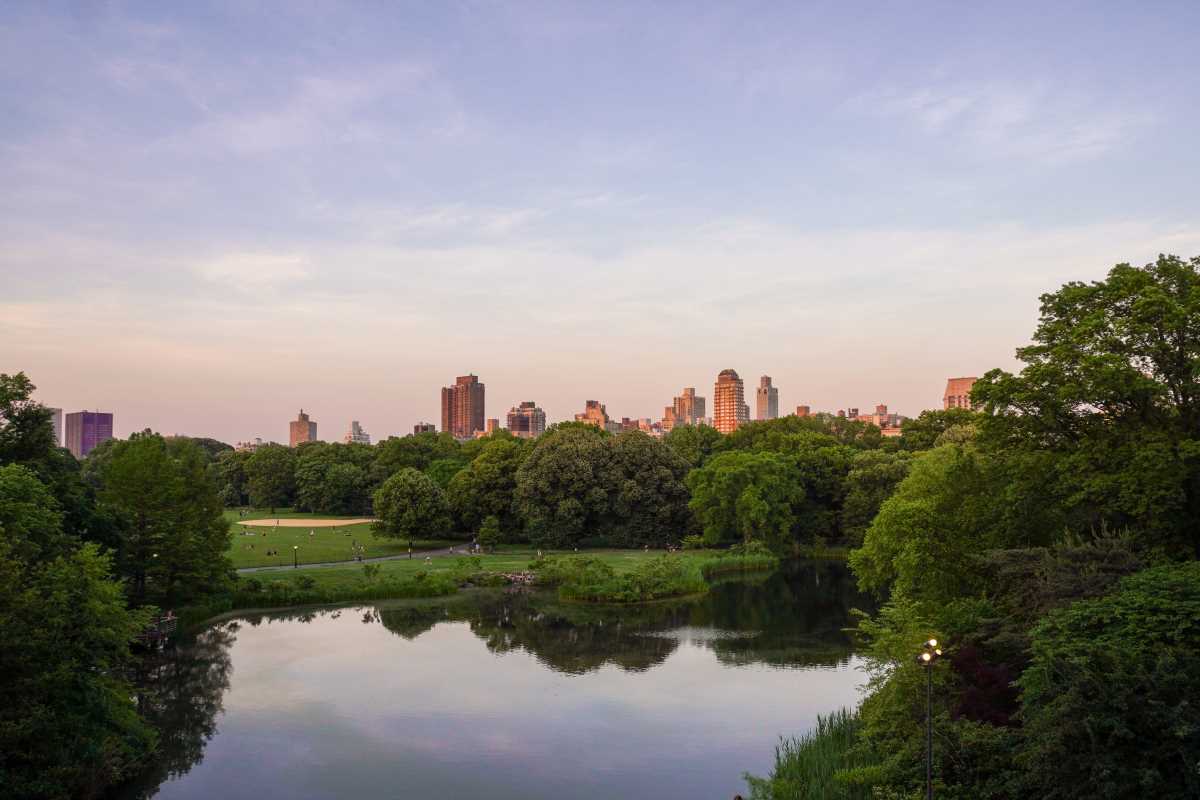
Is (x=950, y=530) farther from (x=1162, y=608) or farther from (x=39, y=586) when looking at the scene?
(x=39, y=586)

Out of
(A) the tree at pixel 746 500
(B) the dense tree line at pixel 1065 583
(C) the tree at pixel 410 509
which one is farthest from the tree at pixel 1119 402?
(C) the tree at pixel 410 509

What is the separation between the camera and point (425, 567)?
197 feet

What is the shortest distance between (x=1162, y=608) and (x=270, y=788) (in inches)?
865

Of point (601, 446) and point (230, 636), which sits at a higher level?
point (601, 446)

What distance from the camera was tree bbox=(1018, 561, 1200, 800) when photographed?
15883 mm

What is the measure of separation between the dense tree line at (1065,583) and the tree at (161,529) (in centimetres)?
3313

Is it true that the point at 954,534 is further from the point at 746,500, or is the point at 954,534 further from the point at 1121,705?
the point at 746,500

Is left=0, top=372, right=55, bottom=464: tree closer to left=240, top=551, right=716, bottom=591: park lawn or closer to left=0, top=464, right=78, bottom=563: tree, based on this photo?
left=0, top=464, right=78, bottom=563: tree

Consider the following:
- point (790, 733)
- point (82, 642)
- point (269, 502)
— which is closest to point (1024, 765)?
point (790, 733)

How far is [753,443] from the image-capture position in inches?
3962

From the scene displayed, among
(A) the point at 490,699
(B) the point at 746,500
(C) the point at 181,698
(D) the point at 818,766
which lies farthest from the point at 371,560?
(D) the point at 818,766

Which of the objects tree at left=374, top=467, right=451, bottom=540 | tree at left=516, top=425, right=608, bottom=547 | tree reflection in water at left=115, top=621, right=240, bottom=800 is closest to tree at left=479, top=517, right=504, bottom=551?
tree at left=516, top=425, right=608, bottom=547

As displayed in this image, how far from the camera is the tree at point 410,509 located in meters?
72.3

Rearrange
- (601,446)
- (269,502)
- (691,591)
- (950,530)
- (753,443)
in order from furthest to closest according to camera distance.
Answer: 1. (269,502)
2. (753,443)
3. (601,446)
4. (691,591)
5. (950,530)
